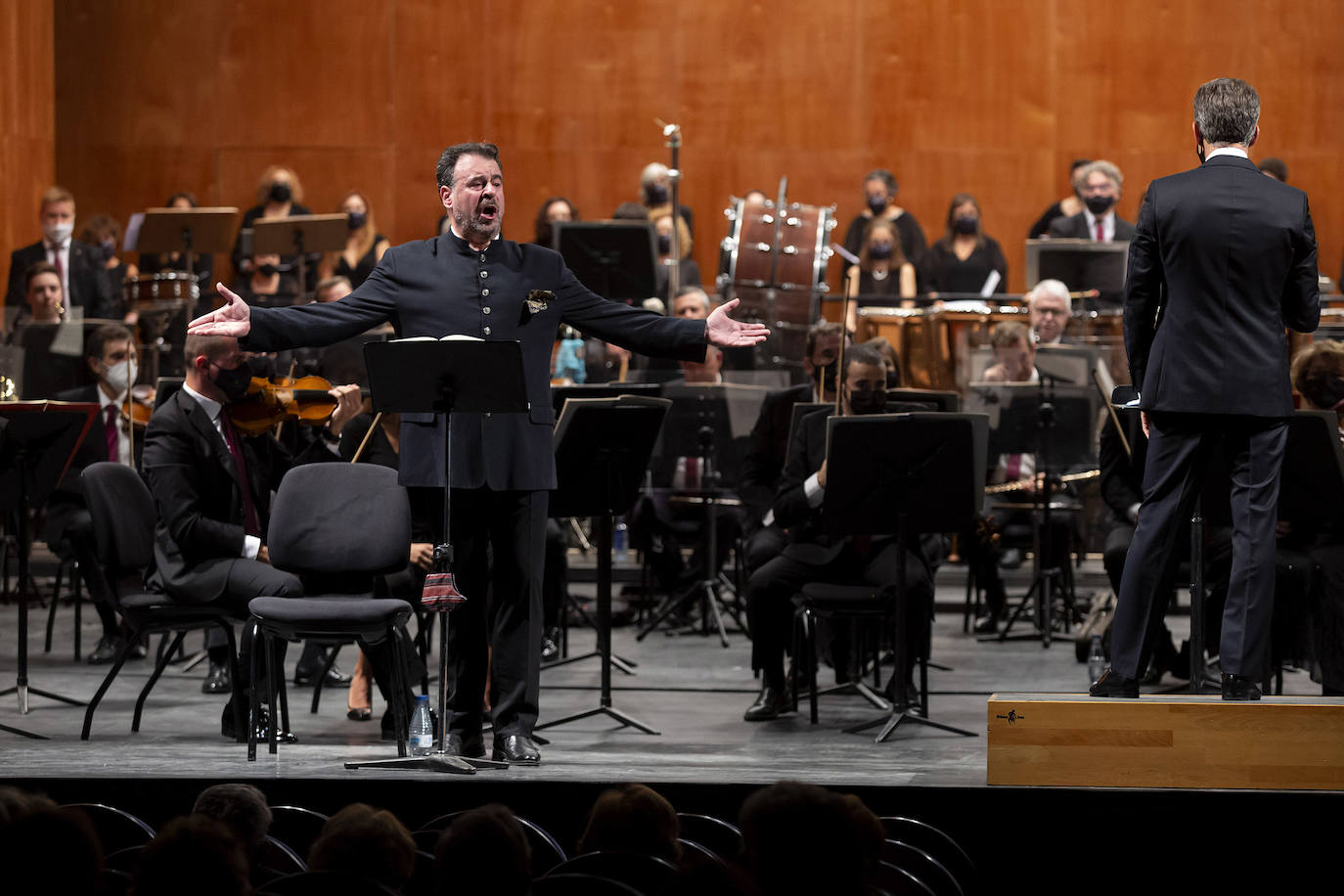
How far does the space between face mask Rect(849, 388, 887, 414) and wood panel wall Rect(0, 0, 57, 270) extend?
8.11 m

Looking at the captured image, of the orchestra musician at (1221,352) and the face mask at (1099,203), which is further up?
the face mask at (1099,203)

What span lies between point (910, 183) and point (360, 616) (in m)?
8.88

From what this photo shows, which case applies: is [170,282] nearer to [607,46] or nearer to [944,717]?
[607,46]

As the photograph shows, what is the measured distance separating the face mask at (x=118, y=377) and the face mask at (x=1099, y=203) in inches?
228

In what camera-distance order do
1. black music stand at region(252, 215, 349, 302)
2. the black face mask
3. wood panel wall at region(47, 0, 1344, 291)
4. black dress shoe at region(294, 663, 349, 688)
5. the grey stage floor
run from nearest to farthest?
1. the grey stage floor
2. black dress shoe at region(294, 663, 349, 688)
3. black music stand at region(252, 215, 349, 302)
4. the black face mask
5. wood panel wall at region(47, 0, 1344, 291)

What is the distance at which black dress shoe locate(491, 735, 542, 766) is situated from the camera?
4.59 metres

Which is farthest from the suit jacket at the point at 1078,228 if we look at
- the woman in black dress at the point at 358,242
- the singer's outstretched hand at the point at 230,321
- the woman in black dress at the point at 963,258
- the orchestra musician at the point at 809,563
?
the singer's outstretched hand at the point at 230,321

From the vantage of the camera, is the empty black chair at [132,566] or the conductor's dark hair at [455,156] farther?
the empty black chair at [132,566]

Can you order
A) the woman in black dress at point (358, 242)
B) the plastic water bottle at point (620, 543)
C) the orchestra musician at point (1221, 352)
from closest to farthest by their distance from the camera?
the orchestra musician at point (1221, 352), the plastic water bottle at point (620, 543), the woman in black dress at point (358, 242)

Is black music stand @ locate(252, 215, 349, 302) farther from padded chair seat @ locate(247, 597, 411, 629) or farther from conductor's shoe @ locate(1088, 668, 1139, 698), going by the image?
conductor's shoe @ locate(1088, 668, 1139, 698)

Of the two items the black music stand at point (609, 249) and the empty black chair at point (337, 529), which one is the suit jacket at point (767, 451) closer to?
the empty black chair at point (337, 529)

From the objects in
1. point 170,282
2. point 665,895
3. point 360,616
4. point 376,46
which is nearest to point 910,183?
point 376,46

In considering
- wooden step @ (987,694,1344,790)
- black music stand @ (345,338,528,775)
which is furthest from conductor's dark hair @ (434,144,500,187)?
wooden step @ (987,694,1344,790)

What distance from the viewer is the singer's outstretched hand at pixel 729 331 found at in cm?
446
